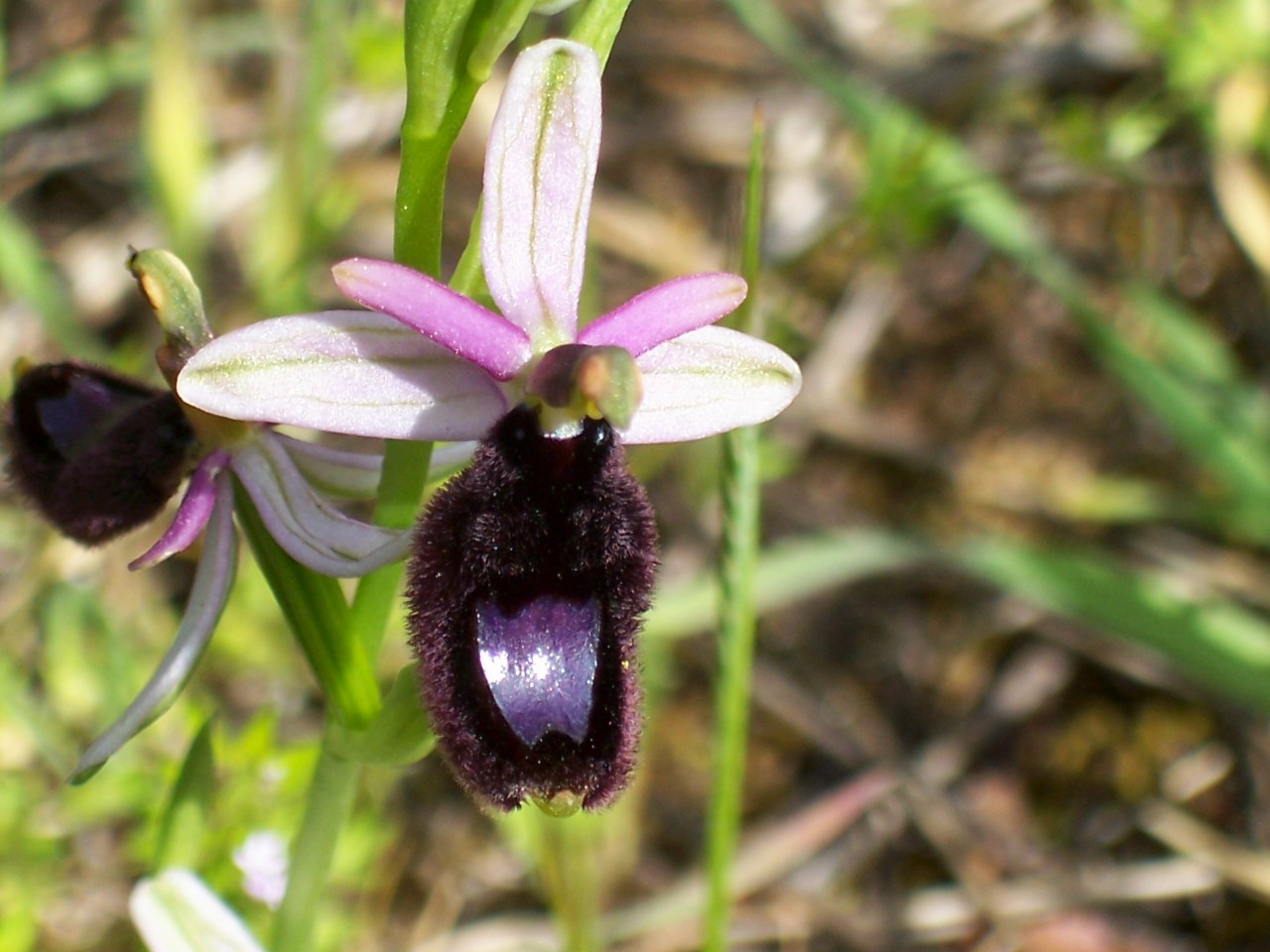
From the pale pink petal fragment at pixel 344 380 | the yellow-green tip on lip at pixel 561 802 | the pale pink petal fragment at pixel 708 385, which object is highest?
the pale pink petal fragment at pixel 344 380

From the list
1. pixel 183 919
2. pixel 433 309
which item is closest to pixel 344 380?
pixel 433 309

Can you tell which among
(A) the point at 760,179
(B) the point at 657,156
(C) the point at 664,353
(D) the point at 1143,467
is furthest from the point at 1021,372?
(C) the point at 664,353

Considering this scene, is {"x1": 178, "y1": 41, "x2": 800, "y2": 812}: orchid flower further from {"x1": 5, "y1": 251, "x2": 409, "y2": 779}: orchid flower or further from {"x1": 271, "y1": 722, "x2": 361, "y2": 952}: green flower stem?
{"x1": 271, "y1": 722, "x2": 361, "y2": 952}: green flower stem

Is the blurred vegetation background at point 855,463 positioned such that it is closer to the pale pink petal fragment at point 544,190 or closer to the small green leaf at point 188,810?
the small green leaf at point 188,810

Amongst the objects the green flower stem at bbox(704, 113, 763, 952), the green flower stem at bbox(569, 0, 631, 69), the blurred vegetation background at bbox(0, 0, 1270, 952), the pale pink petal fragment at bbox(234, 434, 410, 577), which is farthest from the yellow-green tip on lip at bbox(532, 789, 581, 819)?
the blurred vegetation background at bbox(0, 0, 1270, 952)

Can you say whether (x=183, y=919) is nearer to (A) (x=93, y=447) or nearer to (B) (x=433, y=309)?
(A) (x=93, y=447)


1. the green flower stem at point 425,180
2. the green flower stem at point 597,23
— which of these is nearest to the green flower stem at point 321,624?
the green flower stem at point 425,180
